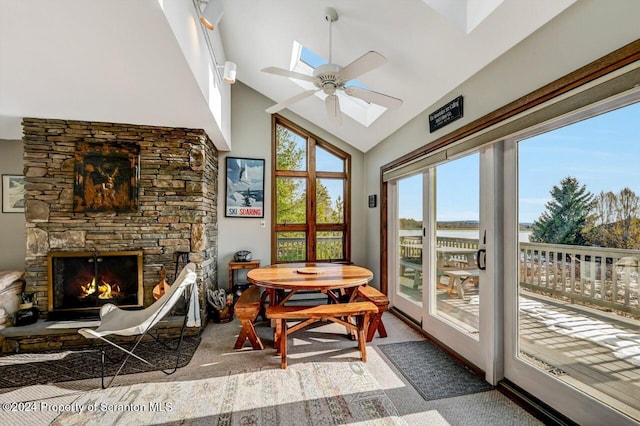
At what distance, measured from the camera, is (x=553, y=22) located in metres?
1.71

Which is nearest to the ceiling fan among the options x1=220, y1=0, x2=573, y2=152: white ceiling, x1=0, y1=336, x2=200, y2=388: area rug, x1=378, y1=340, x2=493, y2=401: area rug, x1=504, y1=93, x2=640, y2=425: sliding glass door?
x1=220, y1=0, x2=573, y2=152: white ceiling

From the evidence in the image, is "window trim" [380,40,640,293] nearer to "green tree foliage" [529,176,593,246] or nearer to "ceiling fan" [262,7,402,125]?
"green tree foliage" [529,176,593,246]

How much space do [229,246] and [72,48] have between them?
3.13 metres

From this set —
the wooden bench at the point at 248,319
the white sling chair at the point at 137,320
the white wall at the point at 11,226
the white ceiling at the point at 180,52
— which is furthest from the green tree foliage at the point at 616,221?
the white wall at the point at 11,226

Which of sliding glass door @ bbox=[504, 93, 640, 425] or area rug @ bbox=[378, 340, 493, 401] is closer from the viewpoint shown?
sliding glass door @ bbox=[504, 93, 640, 425]

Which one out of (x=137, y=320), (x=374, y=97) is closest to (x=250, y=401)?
(x=137, y=320)

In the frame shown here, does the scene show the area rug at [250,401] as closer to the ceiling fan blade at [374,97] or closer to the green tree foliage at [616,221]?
the green tree foliage at [616,221]

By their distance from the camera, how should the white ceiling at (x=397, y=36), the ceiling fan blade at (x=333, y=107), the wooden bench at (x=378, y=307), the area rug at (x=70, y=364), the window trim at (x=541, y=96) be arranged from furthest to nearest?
the wooden bench at (x=378, y=307) < the ceiling fan blade at (x=333, y=107) < the area rug at (x=70, y=364) < the white ceiling at (x=397, y=36) < the window trim at (x=541, y=96)

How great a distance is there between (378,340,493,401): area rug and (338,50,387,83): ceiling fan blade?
2.52 m

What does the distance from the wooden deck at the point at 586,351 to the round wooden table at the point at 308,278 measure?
4.47 feet

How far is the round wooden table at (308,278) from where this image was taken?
2.61 metres

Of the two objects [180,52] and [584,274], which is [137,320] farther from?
[584,274]

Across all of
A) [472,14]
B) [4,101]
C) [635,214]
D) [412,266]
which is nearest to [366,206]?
[412,266]

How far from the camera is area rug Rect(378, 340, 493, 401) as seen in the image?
2.19 meters
